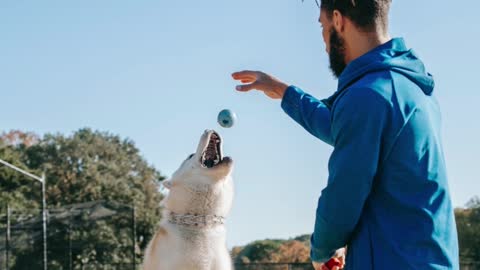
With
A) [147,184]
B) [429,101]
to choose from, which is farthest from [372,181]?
[147,184]

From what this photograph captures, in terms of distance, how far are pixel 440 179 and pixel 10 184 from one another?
4624cm

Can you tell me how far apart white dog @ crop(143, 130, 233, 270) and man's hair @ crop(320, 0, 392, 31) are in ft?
8.58

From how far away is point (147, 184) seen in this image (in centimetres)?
4781

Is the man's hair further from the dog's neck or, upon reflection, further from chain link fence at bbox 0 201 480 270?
chain link fence at bbox 0 201 480 270

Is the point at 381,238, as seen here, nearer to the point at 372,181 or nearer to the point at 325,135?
the point at 372,181

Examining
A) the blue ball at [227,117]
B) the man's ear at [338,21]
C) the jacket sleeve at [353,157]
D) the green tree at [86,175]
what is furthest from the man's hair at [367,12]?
the green tree at [86,175]

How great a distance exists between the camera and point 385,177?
2.29m

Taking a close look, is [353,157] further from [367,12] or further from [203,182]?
[203,182]

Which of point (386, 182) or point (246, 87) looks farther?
point (246, 87)

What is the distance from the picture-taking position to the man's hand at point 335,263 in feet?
8.34

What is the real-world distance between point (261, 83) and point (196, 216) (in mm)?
2032

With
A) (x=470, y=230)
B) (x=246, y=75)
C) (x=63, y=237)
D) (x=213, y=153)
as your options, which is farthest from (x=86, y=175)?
(x=246, y=75)

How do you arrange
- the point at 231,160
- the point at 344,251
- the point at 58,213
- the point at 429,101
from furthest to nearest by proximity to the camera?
1. the point at 58,213
2. the point at 231,160
3. the point at 344,251
4. the point at 429,101

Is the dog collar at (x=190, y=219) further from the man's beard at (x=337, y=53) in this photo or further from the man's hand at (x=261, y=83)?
the man's beard at (x=337, y=53)
